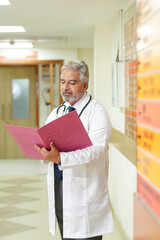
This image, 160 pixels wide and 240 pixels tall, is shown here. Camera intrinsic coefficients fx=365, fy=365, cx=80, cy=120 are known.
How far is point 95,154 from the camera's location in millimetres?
2154

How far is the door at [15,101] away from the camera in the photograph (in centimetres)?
948

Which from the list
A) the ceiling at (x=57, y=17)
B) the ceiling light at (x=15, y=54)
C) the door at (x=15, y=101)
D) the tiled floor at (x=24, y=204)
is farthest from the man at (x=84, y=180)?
the door at (x=15, y=101)

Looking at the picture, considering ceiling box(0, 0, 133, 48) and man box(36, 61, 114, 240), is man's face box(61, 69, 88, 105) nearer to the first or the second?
Answer: man box(36, 61, 114, 240)

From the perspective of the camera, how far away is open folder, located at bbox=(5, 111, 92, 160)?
6.52ft

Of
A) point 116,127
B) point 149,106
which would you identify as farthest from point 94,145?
point 116,127

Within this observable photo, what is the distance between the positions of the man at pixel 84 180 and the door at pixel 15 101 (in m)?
7.23

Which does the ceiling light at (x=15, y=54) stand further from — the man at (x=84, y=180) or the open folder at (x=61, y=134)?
the open folder at (x=61, y=134)

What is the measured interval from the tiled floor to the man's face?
225 cm

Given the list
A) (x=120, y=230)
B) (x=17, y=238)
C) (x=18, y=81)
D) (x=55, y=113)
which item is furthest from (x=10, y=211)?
(x=18, y=81)

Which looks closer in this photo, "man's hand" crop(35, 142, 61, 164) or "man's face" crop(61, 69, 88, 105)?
"man's hand" crop(35, 142, 61, 164)

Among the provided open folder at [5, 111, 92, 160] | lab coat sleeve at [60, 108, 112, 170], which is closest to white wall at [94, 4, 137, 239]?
lab coat sleeve at [60, 108, 112, 170]

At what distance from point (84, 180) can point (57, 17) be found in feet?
10.8

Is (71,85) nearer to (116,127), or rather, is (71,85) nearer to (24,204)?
(116,127)

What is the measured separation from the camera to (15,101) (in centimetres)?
955
